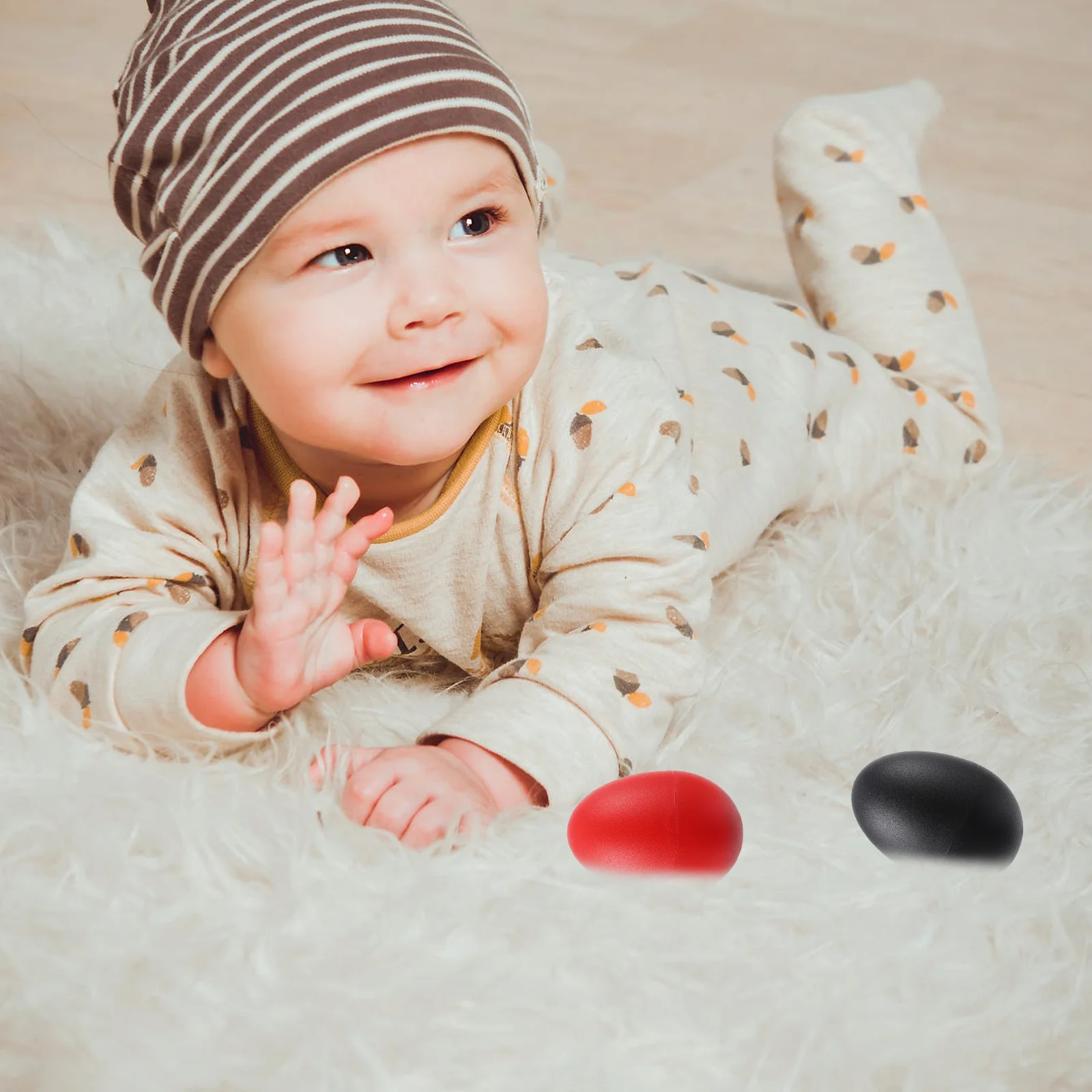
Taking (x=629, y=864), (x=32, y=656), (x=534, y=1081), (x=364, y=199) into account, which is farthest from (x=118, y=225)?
(x=534, y=1081)

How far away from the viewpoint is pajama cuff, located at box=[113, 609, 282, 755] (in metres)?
0.77

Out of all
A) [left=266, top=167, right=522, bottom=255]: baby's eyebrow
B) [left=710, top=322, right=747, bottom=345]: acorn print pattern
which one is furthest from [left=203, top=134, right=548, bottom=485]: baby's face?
[left=710, top=322, right=747, bottom=345]: acorn print pattern

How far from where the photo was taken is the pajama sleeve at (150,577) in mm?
785

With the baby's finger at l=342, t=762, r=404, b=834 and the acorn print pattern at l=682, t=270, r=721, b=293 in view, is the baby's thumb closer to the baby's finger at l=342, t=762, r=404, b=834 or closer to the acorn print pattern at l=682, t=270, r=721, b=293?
the baby's finger at l=342, t=762, r=404, b=834

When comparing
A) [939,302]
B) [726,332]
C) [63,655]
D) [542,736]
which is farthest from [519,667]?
[939,302]

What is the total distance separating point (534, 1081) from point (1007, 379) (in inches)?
39.4

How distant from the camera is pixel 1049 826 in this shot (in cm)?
77

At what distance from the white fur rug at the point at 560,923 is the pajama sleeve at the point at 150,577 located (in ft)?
0.08

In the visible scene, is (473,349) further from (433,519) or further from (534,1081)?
(534,1081)

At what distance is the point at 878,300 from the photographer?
1234mm

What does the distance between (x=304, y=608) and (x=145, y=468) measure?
197mm

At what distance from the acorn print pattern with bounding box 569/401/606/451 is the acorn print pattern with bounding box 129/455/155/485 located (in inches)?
10.0

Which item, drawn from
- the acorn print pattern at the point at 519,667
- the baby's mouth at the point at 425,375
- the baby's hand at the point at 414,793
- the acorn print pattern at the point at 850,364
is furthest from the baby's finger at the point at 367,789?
the acorn print pattern at the point at 850,364

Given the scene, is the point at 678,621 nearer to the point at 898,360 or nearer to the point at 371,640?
the point at 371,640
